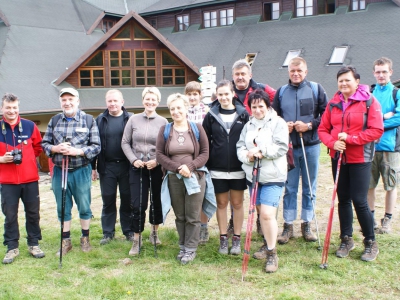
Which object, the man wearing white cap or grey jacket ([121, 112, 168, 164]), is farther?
grey jacket ([121, 112, 168, 164])

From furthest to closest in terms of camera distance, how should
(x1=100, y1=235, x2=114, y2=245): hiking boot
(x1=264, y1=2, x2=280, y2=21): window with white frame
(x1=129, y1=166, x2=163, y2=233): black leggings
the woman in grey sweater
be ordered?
(x1=264, y1=2, x2=280, y2=21): window with white frame, (x1=100, y1=235, x2=114, y2=245): hiking boot, (x1=129, y1=166, x2=163, y2=233): black leggings, the woman in grey sweater

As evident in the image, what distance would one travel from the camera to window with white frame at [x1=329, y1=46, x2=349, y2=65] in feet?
62.2

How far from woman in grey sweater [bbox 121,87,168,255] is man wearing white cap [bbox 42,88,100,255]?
45cm

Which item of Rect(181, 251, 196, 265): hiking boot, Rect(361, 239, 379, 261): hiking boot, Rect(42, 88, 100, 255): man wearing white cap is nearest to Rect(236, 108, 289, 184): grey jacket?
Rect(181, 251, 196, 265): hiking boot

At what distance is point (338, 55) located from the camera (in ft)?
63.1

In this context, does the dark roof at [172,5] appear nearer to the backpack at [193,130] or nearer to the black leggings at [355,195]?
the backpack at [193,130]

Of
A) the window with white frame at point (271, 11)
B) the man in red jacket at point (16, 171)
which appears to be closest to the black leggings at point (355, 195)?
the man in red jacket at point (16, 171)

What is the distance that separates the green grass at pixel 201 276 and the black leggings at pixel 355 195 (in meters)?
0.35

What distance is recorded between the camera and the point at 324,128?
5.25 meters

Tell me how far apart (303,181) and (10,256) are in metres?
3.75

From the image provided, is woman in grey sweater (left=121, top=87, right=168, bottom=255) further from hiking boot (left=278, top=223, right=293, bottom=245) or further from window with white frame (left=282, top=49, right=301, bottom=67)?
window with white frame (left=282, top=49, right=301, bottom=67)

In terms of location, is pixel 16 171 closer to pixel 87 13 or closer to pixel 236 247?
pixel 236 247

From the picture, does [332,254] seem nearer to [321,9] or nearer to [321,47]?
[321,47]

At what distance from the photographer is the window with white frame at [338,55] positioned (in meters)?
19.0
